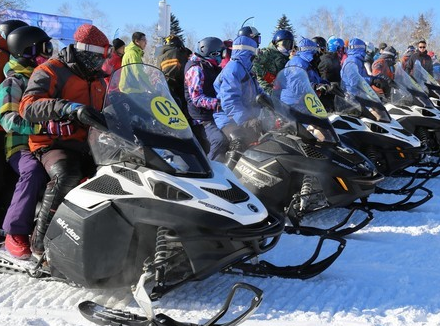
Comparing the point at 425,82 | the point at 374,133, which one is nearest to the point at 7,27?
the point at 374,133

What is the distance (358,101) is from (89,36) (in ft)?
12.7

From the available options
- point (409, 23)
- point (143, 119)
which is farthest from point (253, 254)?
point (409, 23)

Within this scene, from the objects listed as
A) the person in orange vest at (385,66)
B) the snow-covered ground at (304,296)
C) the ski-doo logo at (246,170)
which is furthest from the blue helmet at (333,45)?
the snow-covered ground at (304,296)

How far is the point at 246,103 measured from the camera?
16.8ft

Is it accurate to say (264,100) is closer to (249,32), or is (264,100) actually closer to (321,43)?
(249,32)

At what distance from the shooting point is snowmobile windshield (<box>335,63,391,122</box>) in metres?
6.25

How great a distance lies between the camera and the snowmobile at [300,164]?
4488 millimetres

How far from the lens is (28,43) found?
3.77 m

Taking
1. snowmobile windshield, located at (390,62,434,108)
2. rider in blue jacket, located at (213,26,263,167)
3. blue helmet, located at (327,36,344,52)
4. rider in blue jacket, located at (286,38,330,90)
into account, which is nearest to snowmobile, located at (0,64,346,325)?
rider in blue jacket, located at (213,26,263,167)

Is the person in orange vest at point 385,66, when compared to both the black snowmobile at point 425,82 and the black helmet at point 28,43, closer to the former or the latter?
the black snowmobile at point 425,82

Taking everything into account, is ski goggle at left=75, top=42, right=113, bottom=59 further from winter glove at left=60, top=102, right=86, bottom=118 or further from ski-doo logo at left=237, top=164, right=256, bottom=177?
ski-doo logo at left=237, top=164, right=256, bottom=177

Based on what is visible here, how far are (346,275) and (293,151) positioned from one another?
130cm

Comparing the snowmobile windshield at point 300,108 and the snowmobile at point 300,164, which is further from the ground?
the snowmobile windshield at point 300,108

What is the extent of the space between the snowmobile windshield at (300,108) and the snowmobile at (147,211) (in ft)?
5.38
